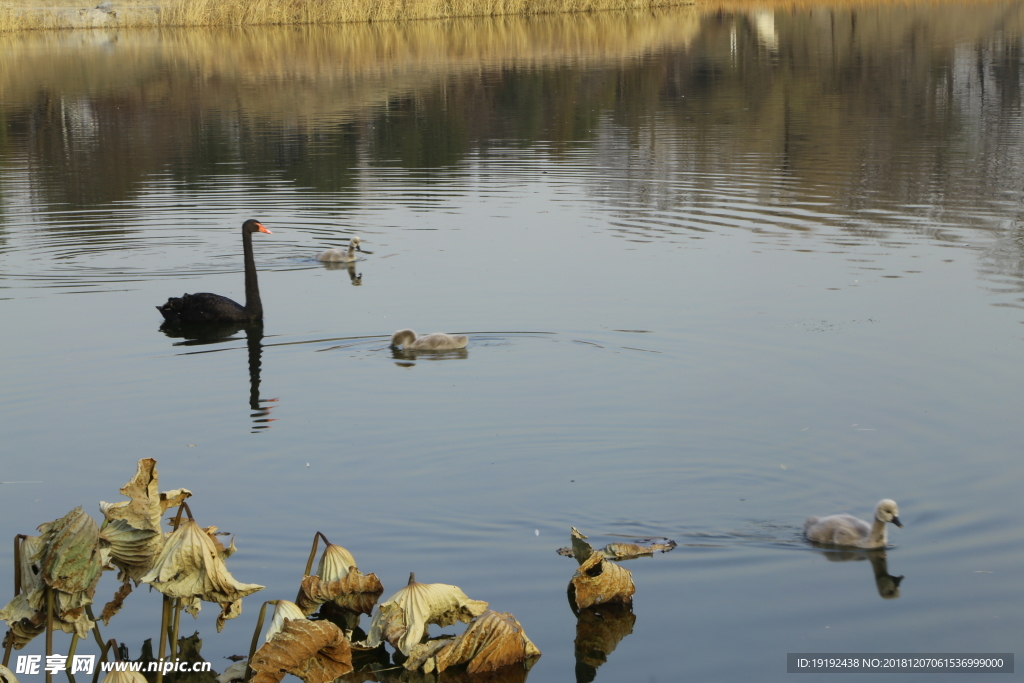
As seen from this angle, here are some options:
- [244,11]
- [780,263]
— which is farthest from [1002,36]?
[780,263]

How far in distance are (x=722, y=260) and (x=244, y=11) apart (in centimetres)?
4493

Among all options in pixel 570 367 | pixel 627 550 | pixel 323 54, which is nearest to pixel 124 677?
pixel 627 550

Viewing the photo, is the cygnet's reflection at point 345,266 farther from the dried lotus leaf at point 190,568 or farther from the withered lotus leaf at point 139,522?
the dried lotus leaf at point 190,568

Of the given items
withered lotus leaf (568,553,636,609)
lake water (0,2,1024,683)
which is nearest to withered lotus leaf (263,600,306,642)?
lake water (0,2,1024,683)

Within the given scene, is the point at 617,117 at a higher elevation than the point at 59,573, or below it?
higher

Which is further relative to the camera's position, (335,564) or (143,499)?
(335,564)

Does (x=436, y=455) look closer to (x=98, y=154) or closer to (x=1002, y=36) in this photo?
(x=98, y=154)

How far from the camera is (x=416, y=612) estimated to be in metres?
4.89

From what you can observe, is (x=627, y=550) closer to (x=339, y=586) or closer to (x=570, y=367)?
(x=339, y=586)

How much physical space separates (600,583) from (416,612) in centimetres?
123

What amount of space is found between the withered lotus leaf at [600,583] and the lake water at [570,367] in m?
0.10

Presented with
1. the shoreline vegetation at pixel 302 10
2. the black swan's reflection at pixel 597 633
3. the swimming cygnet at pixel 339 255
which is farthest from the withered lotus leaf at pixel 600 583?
the shoreline vegetation at pixel 302 10

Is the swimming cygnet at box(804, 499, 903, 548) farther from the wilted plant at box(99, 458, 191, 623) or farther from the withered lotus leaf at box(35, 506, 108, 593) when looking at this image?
the withered lotus leaf at box(35, 506, 108, 593)

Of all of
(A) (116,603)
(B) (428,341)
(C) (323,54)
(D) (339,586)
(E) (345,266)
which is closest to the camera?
(A) (116,603)
